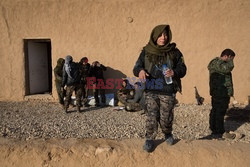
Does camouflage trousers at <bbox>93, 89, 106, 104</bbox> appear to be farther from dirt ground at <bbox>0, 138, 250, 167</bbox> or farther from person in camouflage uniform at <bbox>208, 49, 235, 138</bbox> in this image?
dirt ground at <bbox>0, 138, 250, 167</bbox>

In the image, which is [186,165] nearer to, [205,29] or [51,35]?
[205,29]

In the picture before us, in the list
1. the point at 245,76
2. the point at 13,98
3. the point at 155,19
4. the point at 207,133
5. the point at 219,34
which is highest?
the point at 155,19

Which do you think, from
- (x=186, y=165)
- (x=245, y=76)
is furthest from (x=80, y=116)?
(x=245, y=76)

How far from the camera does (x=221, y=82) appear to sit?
3.73 m

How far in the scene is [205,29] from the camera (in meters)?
6.46

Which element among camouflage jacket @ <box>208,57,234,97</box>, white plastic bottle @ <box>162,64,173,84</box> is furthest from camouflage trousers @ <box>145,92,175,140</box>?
camouflage jacket @ <box>208,57,234,97</box>

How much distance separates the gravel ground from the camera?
4035mm

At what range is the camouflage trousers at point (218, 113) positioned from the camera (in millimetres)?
3834

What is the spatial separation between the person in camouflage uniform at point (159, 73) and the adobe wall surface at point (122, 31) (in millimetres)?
4361

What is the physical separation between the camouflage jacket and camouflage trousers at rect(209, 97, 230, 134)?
0.13m

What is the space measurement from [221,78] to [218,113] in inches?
24.8

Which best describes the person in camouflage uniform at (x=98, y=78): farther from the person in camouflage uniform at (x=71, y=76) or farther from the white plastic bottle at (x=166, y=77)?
the white plastic bottle at (x=166, y=77)

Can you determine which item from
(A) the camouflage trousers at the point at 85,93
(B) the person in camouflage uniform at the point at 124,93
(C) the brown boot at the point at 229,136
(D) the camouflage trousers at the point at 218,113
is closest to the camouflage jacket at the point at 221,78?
(D) the camouflage trousers at the point at 218,113

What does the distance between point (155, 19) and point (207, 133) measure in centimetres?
375
